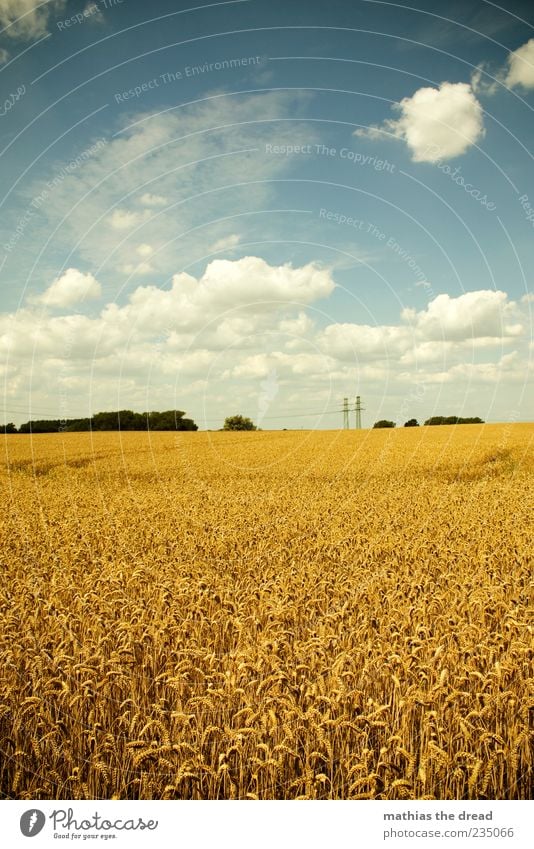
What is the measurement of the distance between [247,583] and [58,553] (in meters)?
3.40

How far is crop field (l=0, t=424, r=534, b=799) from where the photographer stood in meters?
3.44

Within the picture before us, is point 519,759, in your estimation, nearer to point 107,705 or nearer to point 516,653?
point 516,653

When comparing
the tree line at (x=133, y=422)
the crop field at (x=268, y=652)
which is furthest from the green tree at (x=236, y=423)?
the crop field at (x=268, y=652)

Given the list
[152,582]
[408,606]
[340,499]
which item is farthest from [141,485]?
[408,606]

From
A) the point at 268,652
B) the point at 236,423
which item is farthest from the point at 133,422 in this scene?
the point at 268,652

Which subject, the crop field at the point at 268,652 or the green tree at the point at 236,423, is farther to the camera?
the green tree at the point at 236,423

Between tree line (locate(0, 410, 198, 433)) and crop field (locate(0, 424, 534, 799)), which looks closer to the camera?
crop field (locate(0, 424, 534, 799))

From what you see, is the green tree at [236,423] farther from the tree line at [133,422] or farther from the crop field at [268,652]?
the crop field at [268,652]

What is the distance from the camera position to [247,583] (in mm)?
7082

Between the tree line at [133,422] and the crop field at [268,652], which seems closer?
→ the crop field at [268,652]

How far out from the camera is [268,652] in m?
4.89

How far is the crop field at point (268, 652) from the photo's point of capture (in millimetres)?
3436

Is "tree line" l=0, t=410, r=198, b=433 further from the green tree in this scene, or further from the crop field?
the crop field

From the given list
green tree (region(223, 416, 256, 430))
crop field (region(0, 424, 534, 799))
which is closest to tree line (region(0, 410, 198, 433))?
green tree (region(223, 416, 256, 430))
